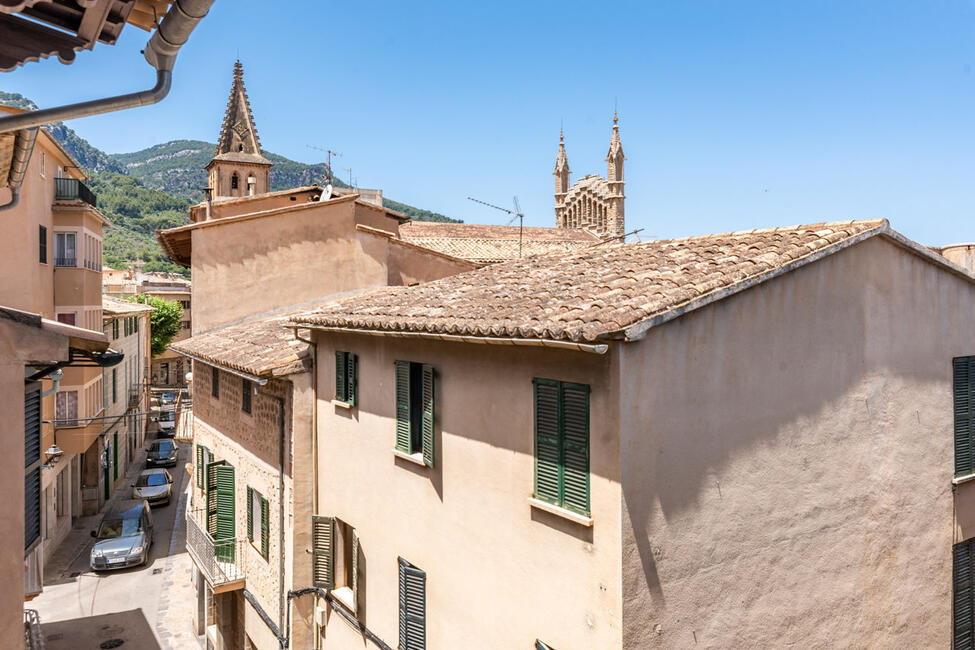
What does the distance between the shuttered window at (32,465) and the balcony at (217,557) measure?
7848 millimetres

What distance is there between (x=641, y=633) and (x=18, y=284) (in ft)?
67.4

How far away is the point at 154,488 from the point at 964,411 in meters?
29.3

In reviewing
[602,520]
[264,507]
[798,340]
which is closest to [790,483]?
[798,340]

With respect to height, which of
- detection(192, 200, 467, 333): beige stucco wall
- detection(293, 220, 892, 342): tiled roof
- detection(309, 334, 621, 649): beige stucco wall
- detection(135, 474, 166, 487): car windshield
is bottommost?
detection(135, 474, 166, 487): car windshield

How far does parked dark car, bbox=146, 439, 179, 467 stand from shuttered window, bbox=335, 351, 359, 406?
1147 inches

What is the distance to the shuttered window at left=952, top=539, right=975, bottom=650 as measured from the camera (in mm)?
8603

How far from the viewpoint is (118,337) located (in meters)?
33.0

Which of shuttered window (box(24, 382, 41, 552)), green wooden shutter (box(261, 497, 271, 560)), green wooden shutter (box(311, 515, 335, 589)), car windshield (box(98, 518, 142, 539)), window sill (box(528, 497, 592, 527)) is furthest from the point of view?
car windshield (box(98, 518, 142, 539))

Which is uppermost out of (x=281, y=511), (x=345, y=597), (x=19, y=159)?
(x=19, y=159)

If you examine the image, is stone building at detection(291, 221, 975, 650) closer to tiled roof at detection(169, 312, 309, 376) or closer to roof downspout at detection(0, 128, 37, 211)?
tiled roof at detection(169, 312, 309, 376)

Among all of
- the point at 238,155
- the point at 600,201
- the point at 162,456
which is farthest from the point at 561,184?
the point at 162,456

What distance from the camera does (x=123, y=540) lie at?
2220 centimetres

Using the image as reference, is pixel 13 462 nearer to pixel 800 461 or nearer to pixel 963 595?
pixel 800 461

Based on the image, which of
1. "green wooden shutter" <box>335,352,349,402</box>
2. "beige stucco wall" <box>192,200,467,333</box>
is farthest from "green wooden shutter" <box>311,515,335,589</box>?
"beige stucco wall" <box>192,200,467,333</box>
